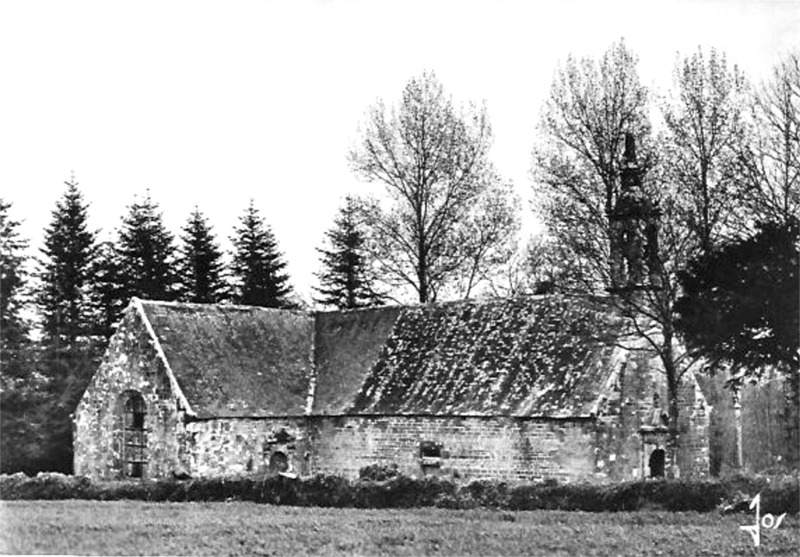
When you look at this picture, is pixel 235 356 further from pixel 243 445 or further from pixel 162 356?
pixel 243 445

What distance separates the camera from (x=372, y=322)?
122 feet

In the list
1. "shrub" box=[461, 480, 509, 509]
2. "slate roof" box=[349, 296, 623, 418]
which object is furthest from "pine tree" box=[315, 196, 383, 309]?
"shrub" box=[461, 480, 509, 509]

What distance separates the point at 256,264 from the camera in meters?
48.3

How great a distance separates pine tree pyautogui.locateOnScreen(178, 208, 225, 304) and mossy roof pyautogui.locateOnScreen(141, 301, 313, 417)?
820 centimetres

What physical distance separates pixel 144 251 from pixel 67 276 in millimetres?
5023

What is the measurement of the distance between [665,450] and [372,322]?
34.8 feet

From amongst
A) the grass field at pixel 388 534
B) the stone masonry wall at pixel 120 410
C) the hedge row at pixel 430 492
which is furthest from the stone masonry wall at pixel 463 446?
the grass field at pixel 388 534

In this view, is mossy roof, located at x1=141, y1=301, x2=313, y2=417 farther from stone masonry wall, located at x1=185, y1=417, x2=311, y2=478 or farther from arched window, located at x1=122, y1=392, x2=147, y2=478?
arched window, located at x1=122, y1=392, x2=147, y2=478

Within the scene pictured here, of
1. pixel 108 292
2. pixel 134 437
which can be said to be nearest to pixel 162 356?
pixel 134 437

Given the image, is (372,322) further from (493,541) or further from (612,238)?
(493,541)

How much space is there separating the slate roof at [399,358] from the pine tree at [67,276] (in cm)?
319

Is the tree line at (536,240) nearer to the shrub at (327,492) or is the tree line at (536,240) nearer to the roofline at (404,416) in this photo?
the roofline at (404,416)

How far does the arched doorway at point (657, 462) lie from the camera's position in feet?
103

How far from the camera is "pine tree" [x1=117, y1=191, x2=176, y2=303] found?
130 ft
